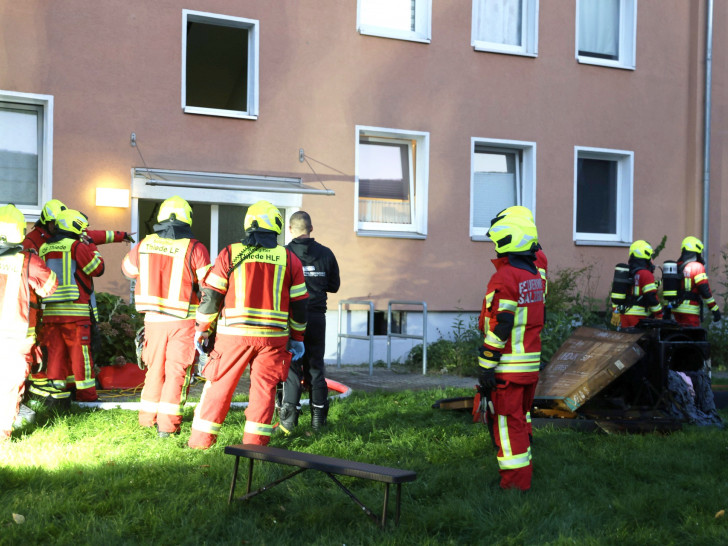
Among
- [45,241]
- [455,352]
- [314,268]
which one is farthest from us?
[455,352]

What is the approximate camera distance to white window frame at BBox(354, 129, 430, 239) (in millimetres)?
13312

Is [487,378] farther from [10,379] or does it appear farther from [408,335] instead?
[408,335]

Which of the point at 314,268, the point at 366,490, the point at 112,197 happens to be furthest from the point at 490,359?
the point at 112,197

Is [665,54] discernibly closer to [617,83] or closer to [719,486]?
[617,83]

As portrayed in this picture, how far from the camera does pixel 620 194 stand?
15312 mm

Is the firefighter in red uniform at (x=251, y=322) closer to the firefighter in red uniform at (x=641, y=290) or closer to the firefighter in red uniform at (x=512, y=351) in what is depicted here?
the firefighter in red uniform at (x=512, y=351)

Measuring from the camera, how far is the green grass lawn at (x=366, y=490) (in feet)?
15.2

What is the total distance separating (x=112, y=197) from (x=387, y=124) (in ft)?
14.2

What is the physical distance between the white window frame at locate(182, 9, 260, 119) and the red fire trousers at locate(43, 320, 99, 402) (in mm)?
4683

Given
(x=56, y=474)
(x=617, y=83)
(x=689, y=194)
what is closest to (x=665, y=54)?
(x=617, y=83)

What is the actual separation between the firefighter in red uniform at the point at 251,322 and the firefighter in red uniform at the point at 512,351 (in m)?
1.57

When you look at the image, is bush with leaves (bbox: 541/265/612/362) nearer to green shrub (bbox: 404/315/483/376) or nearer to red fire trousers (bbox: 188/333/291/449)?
green shrub (bbox: 404/315/483/376)

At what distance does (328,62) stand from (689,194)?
7150 millimetres

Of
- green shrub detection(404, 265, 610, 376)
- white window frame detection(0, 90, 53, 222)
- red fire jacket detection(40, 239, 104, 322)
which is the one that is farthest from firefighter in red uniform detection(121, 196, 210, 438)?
green shrub detection(404, 265, 610, 376)
